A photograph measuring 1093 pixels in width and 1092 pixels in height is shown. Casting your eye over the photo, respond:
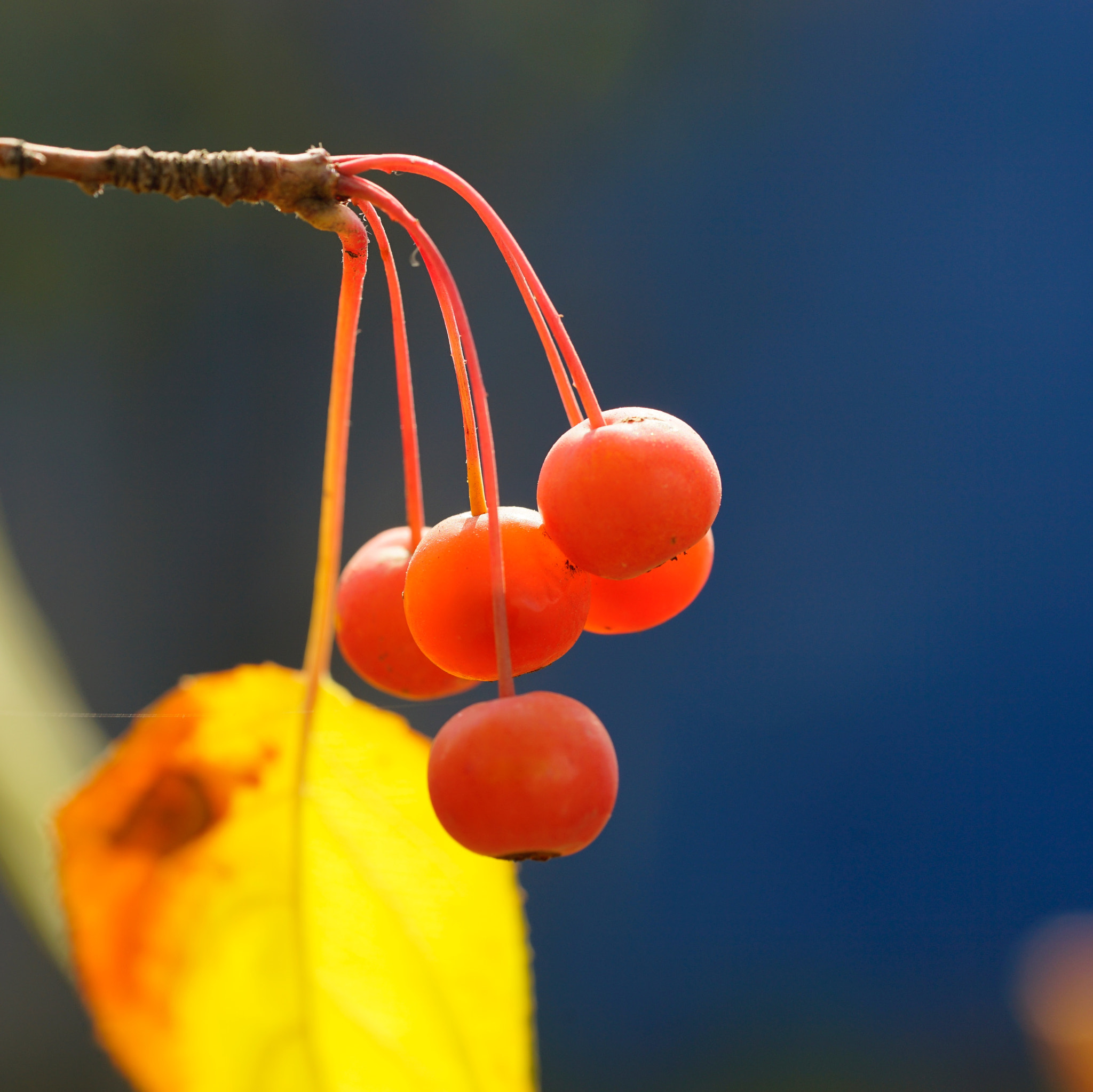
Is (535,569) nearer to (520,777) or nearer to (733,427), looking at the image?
(520,777)

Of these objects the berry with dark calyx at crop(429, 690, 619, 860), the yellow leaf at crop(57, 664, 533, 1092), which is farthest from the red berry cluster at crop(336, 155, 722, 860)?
the yellow leaf at crop(57, 664, 533, 1092)

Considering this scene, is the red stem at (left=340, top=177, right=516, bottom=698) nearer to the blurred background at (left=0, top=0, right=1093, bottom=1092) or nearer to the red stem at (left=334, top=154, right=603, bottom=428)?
the red stem at (left=334, top=154, right=603, bottom=428)

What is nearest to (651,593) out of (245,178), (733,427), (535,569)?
(535,569)

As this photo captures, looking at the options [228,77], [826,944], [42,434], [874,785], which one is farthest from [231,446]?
[826,944]

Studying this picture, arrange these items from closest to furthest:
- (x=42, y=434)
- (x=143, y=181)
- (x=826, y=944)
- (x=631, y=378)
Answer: (x=143, y=181) < (x=42, y=434) < (x=631, y=378) < (x=826, y=944)

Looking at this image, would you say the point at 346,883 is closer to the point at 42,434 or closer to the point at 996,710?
the point at 42,434

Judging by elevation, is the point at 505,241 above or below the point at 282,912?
above
